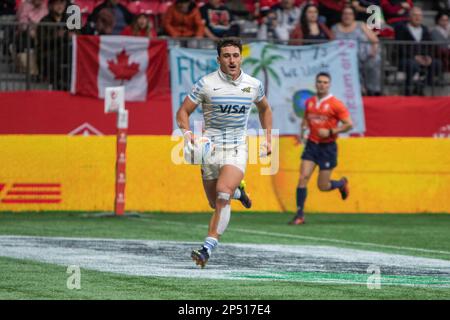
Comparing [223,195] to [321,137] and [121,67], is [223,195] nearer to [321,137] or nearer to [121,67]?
[321,137]

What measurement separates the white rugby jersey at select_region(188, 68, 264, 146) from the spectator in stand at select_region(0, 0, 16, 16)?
451 inches

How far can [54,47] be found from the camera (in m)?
22.9

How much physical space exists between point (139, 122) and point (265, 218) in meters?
3.62

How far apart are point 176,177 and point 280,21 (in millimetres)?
4886

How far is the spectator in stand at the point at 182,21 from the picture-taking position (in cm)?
2397

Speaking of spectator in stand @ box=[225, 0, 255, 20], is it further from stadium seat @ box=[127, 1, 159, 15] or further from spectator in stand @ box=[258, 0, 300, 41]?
stadium seat @ box=[127, 1, 159, 15]

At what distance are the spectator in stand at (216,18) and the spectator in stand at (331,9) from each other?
7.04ft

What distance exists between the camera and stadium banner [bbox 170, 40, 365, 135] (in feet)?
76.0

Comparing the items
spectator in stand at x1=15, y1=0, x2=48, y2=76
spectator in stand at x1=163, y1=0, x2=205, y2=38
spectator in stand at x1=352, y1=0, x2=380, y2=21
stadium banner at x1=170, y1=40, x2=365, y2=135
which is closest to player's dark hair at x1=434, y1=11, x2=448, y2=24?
spectator in stand at x1=352, y1=0, x2=380, y2=21

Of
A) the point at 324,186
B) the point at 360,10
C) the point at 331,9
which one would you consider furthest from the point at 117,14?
the point at 324,186

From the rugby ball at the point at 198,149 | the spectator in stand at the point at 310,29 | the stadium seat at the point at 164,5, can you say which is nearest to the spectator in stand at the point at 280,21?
the spectator in stand at the point at 310,29

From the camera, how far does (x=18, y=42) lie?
2262 centimetres

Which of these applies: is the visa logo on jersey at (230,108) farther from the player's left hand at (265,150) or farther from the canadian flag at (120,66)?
the canadian flag at (120,66)
